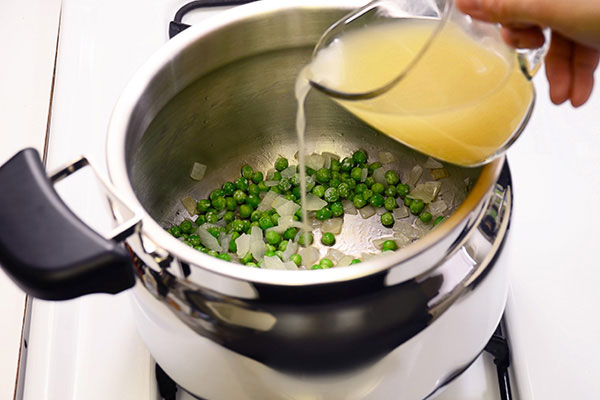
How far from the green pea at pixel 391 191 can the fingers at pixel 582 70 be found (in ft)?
1.16

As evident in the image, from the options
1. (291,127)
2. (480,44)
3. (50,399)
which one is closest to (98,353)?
(50,399)

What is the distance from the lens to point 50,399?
93cm

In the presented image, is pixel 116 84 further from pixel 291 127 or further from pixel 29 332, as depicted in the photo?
pixel 29 332

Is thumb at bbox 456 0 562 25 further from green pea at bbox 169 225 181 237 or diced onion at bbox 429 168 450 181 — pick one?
green pea at bbox 169 225 181 237

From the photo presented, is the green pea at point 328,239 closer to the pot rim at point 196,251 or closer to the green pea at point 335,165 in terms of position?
the green pea at point 335,165

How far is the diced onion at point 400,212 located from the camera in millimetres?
1180

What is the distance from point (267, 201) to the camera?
1.21m

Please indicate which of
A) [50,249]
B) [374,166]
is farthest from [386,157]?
[50,249]

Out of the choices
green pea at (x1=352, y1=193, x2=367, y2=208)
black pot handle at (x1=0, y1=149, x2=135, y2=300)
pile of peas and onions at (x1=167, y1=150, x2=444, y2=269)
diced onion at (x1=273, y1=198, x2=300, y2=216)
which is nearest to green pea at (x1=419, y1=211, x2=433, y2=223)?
pile of peas and onions at (x1=167, y1=150, x2=444, y2=269)

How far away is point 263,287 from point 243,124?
531mm

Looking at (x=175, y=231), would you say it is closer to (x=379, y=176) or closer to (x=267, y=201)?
(x=267, y=201)

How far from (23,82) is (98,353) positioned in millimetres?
713

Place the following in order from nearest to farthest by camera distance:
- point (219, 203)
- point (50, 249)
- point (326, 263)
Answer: point (50, 249), point (326, 263), point (219, 203)

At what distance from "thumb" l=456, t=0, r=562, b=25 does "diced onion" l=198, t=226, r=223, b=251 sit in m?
0.56
